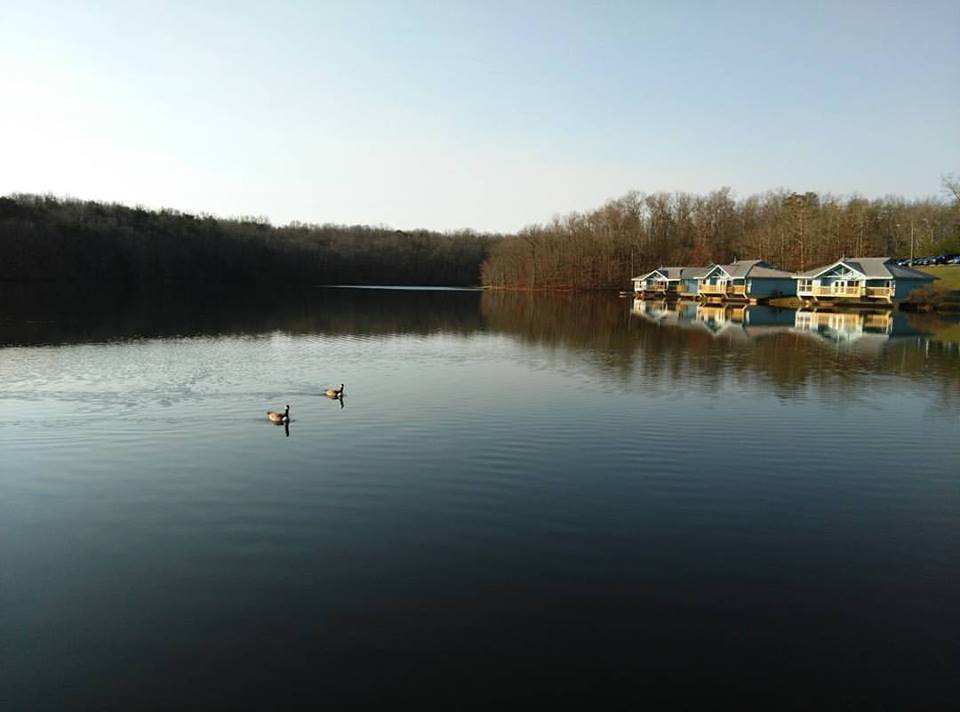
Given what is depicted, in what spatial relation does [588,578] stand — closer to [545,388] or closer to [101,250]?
[545,388]

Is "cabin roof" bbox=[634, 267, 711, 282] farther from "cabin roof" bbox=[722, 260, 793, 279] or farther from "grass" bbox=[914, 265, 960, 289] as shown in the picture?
"grass" bbox=[914, 265, 960, 289]

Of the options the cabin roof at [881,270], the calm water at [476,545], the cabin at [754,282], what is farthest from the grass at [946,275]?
the calm water at [476,545]

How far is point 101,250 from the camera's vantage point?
124062mm

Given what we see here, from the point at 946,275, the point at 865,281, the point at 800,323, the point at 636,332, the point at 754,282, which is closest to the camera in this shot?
the point at 636,332

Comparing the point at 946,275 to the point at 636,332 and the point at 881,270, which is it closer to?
the point at 881,270

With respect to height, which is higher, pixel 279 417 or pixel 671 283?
pixel 671 283

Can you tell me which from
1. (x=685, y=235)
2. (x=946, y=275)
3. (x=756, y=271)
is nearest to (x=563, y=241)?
(x=685, y=235)

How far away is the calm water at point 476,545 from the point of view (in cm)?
746

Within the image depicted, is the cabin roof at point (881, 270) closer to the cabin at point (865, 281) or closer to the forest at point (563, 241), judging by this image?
the cabin at point (865, 281)

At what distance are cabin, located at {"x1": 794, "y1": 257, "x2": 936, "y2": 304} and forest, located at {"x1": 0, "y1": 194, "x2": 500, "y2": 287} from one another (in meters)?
111

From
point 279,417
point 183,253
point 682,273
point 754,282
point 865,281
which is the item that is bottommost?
point 279,417

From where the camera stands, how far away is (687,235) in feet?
436

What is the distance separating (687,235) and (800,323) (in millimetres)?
80121

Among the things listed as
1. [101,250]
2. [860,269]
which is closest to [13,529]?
[860,269]
